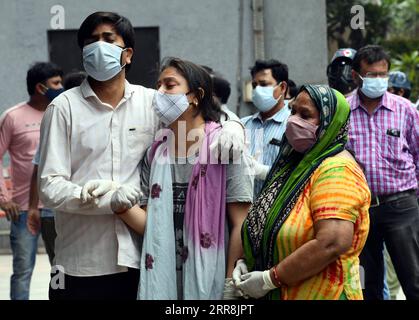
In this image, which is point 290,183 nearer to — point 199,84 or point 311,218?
point 311,218

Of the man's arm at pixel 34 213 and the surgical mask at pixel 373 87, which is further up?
the surgical mask at pixel 373 87

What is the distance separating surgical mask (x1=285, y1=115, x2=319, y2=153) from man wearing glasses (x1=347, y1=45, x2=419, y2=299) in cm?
249

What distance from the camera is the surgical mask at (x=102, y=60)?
4.66 metres

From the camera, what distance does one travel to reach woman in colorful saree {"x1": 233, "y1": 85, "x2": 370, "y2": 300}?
3.97m

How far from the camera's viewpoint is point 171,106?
14.8 feet

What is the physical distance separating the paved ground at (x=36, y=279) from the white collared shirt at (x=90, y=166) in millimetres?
4290

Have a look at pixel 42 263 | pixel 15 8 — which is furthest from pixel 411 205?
pixel 15 8

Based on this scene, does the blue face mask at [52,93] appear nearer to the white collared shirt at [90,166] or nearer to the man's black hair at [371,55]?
the man's black hair at [371,55]

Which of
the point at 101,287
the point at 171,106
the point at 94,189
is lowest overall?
the point at 101,287

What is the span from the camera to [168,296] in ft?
14.4

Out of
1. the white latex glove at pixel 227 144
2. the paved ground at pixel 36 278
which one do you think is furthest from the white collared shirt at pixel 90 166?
the paved ground at pixel 36 278

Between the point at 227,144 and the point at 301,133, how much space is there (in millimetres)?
343

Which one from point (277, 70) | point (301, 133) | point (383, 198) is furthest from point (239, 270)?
point (277, 70)

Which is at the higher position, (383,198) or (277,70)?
(277,70)
